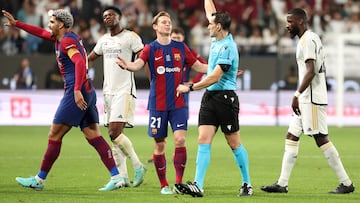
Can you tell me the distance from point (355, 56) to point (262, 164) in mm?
12221

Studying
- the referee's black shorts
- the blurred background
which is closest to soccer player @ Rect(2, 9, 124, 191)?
the referee's black shorts

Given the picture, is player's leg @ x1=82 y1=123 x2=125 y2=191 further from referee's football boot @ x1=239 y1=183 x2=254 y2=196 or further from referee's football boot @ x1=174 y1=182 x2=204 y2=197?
referee's football boot @ x1=239 y1=183 x2=254 y2=196

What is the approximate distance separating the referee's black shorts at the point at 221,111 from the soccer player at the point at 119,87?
6.11 ft

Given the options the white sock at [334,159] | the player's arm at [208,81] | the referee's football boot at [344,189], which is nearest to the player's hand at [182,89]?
the player's arm at [208,81]

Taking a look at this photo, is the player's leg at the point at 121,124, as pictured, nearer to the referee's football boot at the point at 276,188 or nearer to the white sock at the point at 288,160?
the referee's football boot at the point at 276,188

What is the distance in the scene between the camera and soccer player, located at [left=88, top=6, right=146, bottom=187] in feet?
42.9

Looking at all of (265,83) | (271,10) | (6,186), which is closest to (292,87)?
(265,83)

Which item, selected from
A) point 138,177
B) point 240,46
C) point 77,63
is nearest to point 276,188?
point 138,177

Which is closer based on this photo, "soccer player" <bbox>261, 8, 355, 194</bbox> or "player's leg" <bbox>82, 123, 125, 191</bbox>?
"soccer player" <bbox>261, 8, 355, 194</bbox>

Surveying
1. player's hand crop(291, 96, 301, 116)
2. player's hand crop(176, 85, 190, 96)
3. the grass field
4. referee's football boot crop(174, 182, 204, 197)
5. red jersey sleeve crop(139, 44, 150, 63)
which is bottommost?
the grass field

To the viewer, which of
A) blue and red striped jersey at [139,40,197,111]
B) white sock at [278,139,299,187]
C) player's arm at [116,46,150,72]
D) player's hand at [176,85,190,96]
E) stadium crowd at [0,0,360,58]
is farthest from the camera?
stadium crowd at [0,0,360,58]

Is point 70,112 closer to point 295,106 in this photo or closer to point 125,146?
point 125,146

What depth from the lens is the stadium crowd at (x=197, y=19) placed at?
86.9 feet

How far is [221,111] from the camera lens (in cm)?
1151
